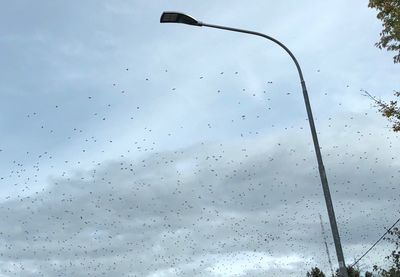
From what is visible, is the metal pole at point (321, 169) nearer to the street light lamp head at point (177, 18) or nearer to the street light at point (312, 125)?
the street light at point (312, 125)

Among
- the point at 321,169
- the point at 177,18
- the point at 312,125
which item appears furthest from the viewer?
the point at 312,125

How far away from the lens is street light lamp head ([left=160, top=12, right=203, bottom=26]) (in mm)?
13047

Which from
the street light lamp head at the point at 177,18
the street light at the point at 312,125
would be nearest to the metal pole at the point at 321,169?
the street light at the point at 312,125

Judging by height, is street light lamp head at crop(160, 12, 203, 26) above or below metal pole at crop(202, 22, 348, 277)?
above

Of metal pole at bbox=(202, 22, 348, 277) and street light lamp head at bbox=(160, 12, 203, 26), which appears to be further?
street light lamp head at bbox=(160, 12, 203, 26)

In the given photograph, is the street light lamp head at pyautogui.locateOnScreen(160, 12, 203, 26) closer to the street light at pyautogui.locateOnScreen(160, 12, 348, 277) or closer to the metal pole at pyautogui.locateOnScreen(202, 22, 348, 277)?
the street light at pyautogui.locateOnScreen(160, 12, 348, 277)

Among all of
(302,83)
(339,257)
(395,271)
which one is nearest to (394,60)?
(302,83)

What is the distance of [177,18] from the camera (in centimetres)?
1333

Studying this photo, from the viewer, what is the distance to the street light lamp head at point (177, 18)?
1305 centimetres

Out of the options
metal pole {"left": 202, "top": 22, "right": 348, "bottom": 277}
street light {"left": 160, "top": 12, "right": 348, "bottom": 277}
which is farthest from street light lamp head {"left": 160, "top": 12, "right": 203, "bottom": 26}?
metal pole {"left": 202, "top": 22, "right": 348, "bottom": 277}

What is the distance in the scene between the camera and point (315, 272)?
71000 millimetres

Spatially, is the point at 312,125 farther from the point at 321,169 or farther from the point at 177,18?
the point at 177,18

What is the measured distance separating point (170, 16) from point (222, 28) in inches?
66.8

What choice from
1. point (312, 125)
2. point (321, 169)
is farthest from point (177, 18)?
point (321, 169)
